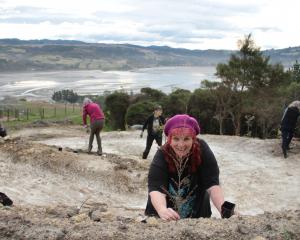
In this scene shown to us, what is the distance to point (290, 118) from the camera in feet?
49.5

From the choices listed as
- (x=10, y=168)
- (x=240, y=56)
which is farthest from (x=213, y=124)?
(x=10, y=168)

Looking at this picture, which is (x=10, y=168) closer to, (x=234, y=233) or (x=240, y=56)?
(x=234, y=233)

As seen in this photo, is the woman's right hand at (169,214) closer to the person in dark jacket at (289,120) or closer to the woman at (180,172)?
the woman at (180,172)

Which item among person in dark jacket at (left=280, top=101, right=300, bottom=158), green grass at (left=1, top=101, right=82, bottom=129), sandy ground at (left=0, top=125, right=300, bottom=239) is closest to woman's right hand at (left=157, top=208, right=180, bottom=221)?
sandy ground at (left=0, top=125, right=300, bottom=239)

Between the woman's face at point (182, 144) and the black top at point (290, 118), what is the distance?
1168 cm

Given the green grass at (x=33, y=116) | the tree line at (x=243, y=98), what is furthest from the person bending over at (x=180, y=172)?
the green grass at (x=33, y=116)

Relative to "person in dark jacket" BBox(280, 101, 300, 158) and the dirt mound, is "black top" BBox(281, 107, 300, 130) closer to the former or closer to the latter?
"person in dark jacket" BBox(280, 101, 300, 158)

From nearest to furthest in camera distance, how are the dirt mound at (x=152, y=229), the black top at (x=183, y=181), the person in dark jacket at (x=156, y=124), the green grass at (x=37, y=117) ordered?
the black top at (x=183, y=181) → the dirt mound at (x=152, y=229) → the person in dark jacket at (x=156, y=124) → the green grass at (x=37, y=117)

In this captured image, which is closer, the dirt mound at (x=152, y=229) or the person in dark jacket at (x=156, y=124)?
the dirt mound at (x=152, y=229)

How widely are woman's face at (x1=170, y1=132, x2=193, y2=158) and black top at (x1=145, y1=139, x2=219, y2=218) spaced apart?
5.4 inches

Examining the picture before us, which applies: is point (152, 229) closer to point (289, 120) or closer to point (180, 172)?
point (180, 172)

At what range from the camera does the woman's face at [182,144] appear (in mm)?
3914

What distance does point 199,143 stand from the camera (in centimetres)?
407

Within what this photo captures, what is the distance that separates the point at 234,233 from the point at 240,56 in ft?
109
